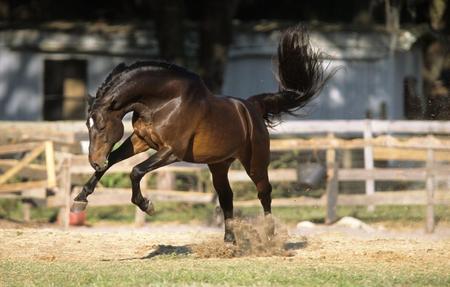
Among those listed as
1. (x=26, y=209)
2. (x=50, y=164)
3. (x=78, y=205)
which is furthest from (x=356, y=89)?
(x=78, y=205)

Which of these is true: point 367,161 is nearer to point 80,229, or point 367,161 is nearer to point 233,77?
point 80,229

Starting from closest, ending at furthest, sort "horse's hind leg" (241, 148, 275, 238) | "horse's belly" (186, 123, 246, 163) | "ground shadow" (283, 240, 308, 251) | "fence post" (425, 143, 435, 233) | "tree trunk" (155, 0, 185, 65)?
"horse's belly" (186, 123, 246, 163)
"horse's hind leg" (241, 148, 275, 238)
"ground shadow" (283, 240, 308, 251)
"fence post" (425, 143, 435, 233)
"tree trunk" (155, 0, 185, 65)

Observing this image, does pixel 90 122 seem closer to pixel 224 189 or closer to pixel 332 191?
pixel 224 189

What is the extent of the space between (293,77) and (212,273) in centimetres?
387

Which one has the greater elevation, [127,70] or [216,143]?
[127,70]

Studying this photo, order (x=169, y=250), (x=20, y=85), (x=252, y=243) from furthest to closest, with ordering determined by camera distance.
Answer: (x=20, y=85)
(x=169, y=250)
(x=252, y=243)

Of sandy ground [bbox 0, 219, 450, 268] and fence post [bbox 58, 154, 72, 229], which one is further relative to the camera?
fence post [bbox 58, 154, 72, 229]

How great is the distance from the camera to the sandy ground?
11.0 meters

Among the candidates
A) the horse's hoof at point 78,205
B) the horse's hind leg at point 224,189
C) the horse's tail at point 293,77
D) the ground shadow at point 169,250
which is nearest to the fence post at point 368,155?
the horse's tail at point 293,77

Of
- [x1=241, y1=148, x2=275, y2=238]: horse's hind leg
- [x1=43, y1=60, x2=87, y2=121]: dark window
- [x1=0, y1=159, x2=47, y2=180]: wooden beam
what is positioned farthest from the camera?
[x1=43, y1=60, x2=87, y2=121]: dark window

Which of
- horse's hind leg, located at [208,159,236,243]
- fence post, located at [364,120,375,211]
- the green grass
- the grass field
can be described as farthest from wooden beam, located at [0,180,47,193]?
the green grass

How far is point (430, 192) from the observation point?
48.7 ft

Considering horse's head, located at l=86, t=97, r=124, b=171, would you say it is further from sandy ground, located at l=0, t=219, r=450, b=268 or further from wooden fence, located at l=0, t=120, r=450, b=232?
A: wooden fence, located at l=0, t=120, r=450, b=232

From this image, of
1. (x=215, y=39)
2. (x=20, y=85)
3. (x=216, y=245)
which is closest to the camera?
(x=216, y=245)
